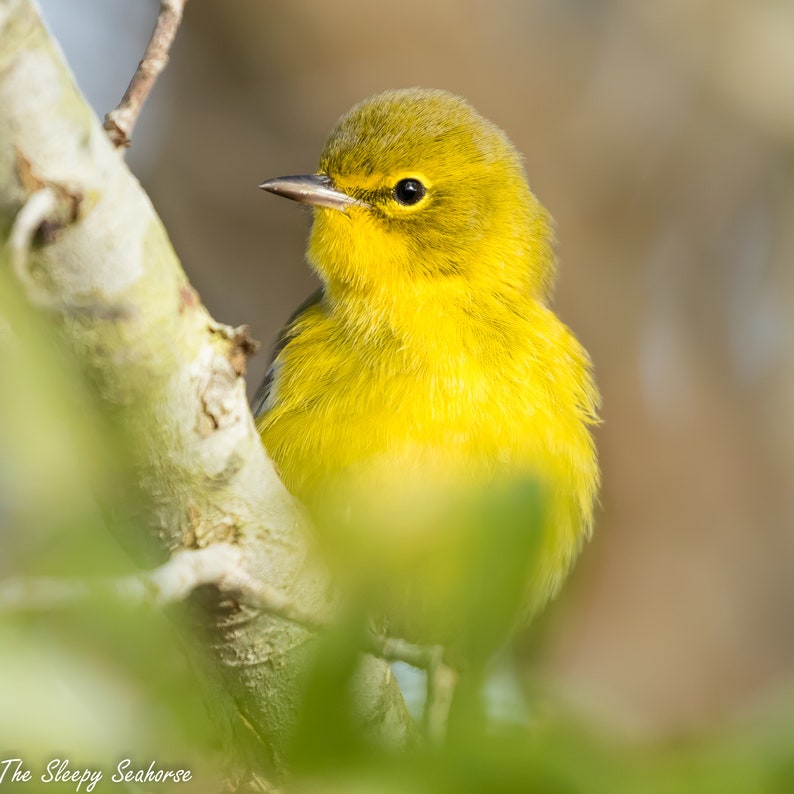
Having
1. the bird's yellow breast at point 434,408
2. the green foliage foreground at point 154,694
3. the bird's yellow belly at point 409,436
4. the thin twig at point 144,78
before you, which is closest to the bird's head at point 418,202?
the bird's yellow breast at point 434,408

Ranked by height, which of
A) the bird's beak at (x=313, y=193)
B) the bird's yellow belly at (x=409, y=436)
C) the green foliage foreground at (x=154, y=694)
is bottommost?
the green foliage foreground at (x=154, y=694)

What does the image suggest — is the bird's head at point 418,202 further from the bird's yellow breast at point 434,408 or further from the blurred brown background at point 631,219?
the blurred brown background at point 631,219

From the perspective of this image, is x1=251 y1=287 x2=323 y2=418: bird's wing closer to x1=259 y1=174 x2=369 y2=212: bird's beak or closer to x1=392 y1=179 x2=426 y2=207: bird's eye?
x1=259 y1=174 x2=369 y2=212: bird's beak

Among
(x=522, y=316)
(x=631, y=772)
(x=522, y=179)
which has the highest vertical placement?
(x=522, y=179)

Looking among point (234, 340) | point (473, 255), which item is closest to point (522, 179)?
point (473, 255)

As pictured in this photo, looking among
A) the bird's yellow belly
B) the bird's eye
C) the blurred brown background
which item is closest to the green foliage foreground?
the bird's yellow belly

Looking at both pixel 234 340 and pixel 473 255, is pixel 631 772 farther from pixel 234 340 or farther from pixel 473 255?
pixel 473 255
